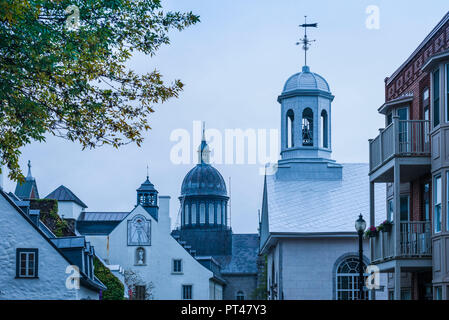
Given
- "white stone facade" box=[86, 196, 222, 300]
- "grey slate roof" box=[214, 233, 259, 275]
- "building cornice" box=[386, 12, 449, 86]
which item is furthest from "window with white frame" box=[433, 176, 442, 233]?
"grey slate roof" box=[214, 233, 259, 275]

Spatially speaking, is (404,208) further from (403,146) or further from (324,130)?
(324,130)

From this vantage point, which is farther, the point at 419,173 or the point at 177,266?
the point at 177,266

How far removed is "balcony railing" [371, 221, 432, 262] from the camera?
1892 cm

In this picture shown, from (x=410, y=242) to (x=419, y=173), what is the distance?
2414 mm

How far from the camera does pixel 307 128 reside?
145 ft

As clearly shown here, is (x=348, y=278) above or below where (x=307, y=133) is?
below

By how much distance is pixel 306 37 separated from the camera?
47094 mm

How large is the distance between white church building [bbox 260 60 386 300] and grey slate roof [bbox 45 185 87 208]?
85.8 ft

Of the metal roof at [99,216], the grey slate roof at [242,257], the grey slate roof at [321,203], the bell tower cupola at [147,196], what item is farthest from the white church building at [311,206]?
the metal roof at [99,216]

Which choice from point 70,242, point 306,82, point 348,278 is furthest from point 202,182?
point 70,242

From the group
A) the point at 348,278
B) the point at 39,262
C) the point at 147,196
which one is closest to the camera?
the point at 39,262

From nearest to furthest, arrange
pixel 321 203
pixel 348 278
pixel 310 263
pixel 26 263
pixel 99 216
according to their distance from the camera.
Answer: pixel 26 263 → pixel 310 263 → pixel 348 278 → pixel 321 203 → pixel 99 216

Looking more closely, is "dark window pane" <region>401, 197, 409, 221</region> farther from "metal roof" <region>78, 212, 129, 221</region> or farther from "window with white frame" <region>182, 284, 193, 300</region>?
"metal roof" <region>78, 212, 129, 221</region>
